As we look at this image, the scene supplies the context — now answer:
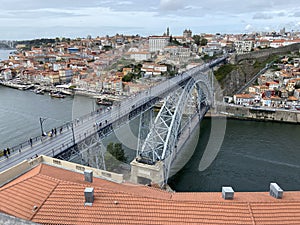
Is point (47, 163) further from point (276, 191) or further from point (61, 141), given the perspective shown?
point (276, 191)

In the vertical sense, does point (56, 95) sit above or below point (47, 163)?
below

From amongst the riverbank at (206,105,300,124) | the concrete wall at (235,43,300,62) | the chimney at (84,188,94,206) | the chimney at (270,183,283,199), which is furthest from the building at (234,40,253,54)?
the chimney at (84,188,94,206)

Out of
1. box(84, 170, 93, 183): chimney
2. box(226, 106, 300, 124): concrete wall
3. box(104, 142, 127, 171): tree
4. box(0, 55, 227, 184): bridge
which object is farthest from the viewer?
box(226, 106, 300, 124): concrete wall

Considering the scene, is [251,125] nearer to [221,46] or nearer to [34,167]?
[34,167]

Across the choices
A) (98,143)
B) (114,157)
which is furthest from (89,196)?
(114,157)

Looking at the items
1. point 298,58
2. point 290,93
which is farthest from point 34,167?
point 298,58

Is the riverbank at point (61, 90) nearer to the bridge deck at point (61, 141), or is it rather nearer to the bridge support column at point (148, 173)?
the bridge deck at point (61, 141)

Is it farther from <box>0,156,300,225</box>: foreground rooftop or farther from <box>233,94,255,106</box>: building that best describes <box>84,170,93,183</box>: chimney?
<box>233,94,255,106</box>: building
